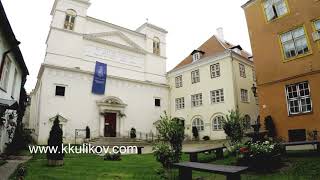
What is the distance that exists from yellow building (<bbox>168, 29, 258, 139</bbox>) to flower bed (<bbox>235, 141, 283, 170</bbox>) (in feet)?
50.8

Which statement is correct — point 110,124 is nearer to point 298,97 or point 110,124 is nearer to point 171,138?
point 171,138

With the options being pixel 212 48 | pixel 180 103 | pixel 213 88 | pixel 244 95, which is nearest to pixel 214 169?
pixel 213 88

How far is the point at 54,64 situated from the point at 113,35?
817 cm

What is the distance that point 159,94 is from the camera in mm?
31969

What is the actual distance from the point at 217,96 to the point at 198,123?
Result: 387 cm

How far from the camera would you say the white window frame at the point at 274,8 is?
1585 centimetres

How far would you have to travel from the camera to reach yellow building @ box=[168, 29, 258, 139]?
84.0 feet

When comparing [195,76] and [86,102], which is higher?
[195,76]

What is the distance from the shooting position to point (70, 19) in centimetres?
2731

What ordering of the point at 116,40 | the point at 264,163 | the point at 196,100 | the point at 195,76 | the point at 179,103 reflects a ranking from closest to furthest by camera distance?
the point at 264,163 → the point at 196,100 → the point at 195,76 → the point at 116,40 → the point at 179,103

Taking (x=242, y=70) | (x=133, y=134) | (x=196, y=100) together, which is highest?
(x=242, y=70)

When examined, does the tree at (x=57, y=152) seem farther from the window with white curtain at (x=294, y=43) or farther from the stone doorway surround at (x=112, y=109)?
the stone doorway surround at (x=112, y=109)

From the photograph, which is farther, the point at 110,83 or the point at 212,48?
the point at 212,48

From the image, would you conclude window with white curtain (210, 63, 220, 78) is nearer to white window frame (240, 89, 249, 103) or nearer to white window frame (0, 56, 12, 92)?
white window frame (240, 89, 249, 103)
